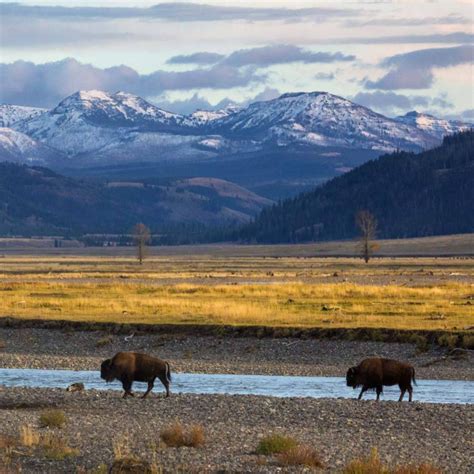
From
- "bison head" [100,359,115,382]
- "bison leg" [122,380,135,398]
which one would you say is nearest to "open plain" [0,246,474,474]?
"bison leg" [122,380,135,398]

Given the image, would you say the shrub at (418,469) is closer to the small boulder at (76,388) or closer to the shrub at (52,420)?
the shrub at (52,420)

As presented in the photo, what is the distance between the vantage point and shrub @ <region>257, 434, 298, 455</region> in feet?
75.7

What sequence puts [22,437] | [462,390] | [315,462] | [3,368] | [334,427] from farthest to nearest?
[3,368]
[462,390]
[334,427]
[22,437]
[315,462]

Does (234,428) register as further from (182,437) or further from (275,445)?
(275,445)

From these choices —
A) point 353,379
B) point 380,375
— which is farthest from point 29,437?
point 380,375

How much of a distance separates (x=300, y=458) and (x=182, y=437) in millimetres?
3137

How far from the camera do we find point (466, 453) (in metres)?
23.5

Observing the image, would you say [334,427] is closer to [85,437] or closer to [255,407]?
[255,407]

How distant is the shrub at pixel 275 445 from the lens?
75.7ft

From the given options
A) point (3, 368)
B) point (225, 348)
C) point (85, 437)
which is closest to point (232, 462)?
point (85, 437)

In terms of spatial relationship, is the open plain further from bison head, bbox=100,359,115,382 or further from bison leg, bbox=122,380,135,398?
bison head, bbox=100,359,115,382

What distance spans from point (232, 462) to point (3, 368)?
69.1ft

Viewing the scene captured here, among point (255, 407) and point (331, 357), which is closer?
point (255, 407)

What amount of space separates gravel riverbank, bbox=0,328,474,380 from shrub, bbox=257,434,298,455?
15.7 m
